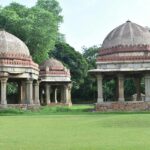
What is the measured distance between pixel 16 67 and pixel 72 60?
26672 mm

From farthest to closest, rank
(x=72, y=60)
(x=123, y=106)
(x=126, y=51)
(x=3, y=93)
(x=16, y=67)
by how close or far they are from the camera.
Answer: (x=72, y=60)
(x=16, y=67)
(x=126, y=51)
(x=3, y=93)
(x=123, y=106)

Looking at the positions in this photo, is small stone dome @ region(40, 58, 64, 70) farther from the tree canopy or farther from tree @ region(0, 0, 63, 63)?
the tree canopy

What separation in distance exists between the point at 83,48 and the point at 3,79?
4259cm

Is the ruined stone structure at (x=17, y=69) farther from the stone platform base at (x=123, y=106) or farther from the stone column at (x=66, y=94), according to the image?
the stone column at (x=66, y=94)

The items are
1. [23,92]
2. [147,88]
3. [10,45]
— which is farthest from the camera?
[23,92]

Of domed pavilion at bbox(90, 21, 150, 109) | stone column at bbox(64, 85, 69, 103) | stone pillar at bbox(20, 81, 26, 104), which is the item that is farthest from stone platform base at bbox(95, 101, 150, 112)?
stone column at bbox(64, 85, 69, 103)

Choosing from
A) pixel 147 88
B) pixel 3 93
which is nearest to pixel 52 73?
pixel 3 93

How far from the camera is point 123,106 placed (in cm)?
2866

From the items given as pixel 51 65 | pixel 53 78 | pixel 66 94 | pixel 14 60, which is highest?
pixel 51 65

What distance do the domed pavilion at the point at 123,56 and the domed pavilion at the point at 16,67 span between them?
17.7 ft

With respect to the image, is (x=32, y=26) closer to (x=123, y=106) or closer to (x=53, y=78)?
(x=53, y=78)

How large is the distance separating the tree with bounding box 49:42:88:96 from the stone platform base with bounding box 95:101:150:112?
2755 cm

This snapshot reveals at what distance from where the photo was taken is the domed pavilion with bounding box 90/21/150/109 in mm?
29922

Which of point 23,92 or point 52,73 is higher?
point 52,73
